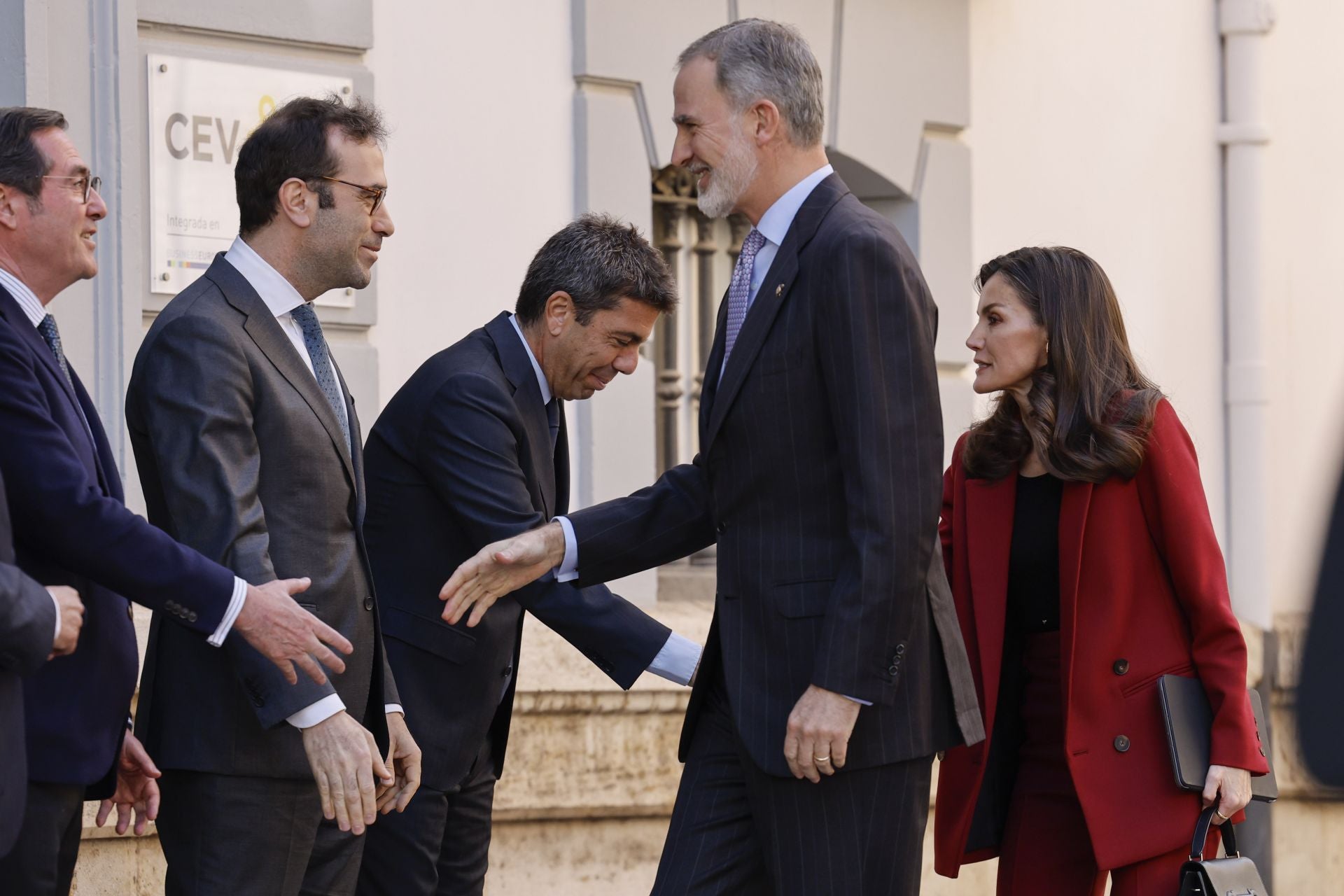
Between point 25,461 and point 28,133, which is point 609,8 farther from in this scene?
point 25,461

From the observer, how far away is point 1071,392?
149 inches

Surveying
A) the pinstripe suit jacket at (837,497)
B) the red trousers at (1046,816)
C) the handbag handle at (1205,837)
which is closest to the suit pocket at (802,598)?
the pinstripe suit jacket at (837,497)

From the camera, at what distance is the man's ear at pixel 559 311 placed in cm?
418

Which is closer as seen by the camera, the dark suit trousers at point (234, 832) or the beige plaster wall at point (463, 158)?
the dark suit trousers at point (234, 832)

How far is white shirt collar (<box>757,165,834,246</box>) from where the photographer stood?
3.25m

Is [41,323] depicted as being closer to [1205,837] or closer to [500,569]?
[500,569]

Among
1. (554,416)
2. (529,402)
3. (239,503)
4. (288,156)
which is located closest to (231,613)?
(239,503)

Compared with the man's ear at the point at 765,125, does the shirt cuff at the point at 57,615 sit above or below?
below

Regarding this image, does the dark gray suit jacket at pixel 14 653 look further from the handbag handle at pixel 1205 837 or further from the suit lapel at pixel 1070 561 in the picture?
the handbag handle at pixel 1205 837

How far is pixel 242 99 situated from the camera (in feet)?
18.2

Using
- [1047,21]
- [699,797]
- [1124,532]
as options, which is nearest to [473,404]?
[699,797]

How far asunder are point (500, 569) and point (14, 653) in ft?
3.48

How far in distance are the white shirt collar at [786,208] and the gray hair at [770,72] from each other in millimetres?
76

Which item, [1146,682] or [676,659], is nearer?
[1146,682]
